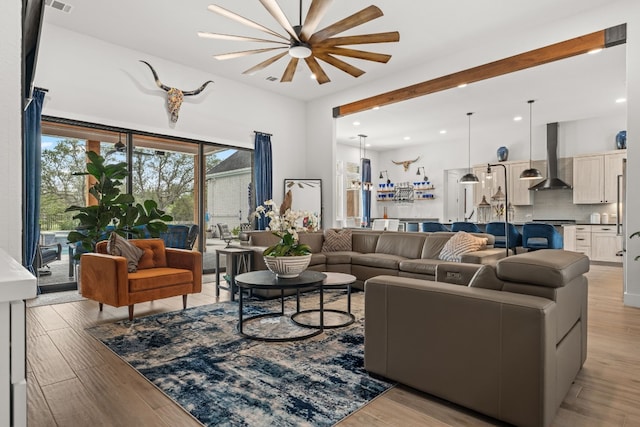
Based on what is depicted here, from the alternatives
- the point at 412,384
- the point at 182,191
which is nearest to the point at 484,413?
the point at 412,384

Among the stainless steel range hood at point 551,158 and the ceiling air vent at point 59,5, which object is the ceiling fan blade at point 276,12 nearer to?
the ceiling air vent at point 59,5

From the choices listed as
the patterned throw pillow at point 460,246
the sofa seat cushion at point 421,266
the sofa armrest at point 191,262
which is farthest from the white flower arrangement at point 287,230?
the patterned throw pillow at point 460,246

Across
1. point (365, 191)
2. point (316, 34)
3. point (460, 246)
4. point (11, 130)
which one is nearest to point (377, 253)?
point (460, 246)

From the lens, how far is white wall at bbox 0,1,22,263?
827 millimetres

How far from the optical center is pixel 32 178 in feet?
14.7

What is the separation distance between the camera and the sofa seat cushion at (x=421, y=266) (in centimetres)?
447

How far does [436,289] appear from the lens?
202cm

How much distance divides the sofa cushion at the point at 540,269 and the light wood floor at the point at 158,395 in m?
0.73

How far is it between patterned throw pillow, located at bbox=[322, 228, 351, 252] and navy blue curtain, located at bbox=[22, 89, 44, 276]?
3814 mm

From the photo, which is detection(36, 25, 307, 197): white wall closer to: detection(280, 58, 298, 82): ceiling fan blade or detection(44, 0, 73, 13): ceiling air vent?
detection(44, 0, 73, 13): ceiling air vent

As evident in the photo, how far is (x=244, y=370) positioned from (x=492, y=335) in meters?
1.61

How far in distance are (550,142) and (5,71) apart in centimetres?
1009

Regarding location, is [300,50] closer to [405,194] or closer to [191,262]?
[191,262]

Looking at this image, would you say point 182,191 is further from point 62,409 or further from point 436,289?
point 436,289
